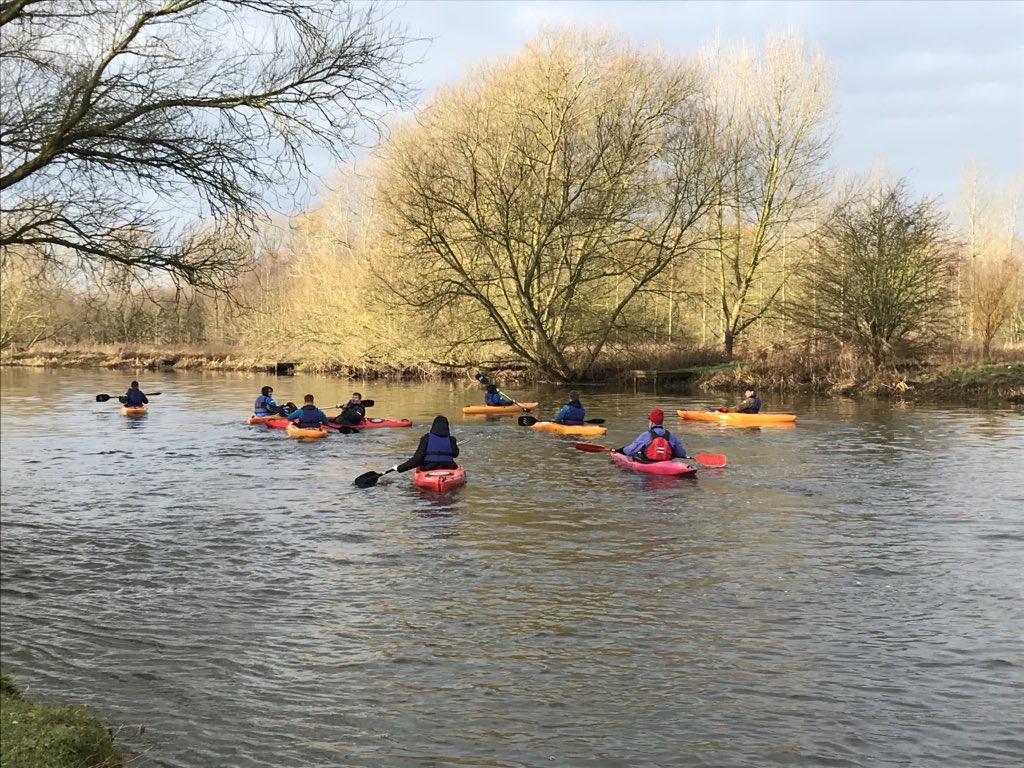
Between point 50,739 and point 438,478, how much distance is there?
9.58 meters

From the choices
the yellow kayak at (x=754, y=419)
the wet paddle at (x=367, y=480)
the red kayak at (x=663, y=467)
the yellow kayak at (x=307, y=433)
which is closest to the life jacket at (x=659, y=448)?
the red kayak at (x=663, y=467)

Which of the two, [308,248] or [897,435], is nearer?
[897,435]

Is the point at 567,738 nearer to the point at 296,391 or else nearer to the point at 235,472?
the point at 235,472

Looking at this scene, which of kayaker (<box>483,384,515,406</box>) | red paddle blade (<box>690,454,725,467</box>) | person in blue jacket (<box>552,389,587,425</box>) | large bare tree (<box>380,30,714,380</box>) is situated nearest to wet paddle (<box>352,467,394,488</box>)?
red paddle blade (<box>690,454,725,467</box>)

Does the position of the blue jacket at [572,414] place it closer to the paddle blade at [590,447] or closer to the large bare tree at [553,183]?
the paddle blade at [590,447]

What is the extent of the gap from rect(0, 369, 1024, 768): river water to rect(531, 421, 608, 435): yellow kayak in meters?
3.56

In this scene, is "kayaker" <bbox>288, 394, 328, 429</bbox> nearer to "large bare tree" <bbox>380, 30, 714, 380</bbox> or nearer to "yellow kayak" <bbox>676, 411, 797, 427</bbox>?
"yellow kayak" <bbox>676, 411, 797, 427</bbox>

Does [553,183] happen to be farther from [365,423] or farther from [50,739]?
[50,739]

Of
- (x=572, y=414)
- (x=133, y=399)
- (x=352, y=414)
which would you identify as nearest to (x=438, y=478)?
(x=572, y=414)

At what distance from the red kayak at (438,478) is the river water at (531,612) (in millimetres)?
434

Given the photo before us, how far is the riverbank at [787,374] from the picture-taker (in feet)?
90.6

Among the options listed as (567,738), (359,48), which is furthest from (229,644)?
(359,48)

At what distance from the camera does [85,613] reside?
7.70 metres

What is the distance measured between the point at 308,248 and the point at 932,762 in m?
48.7
